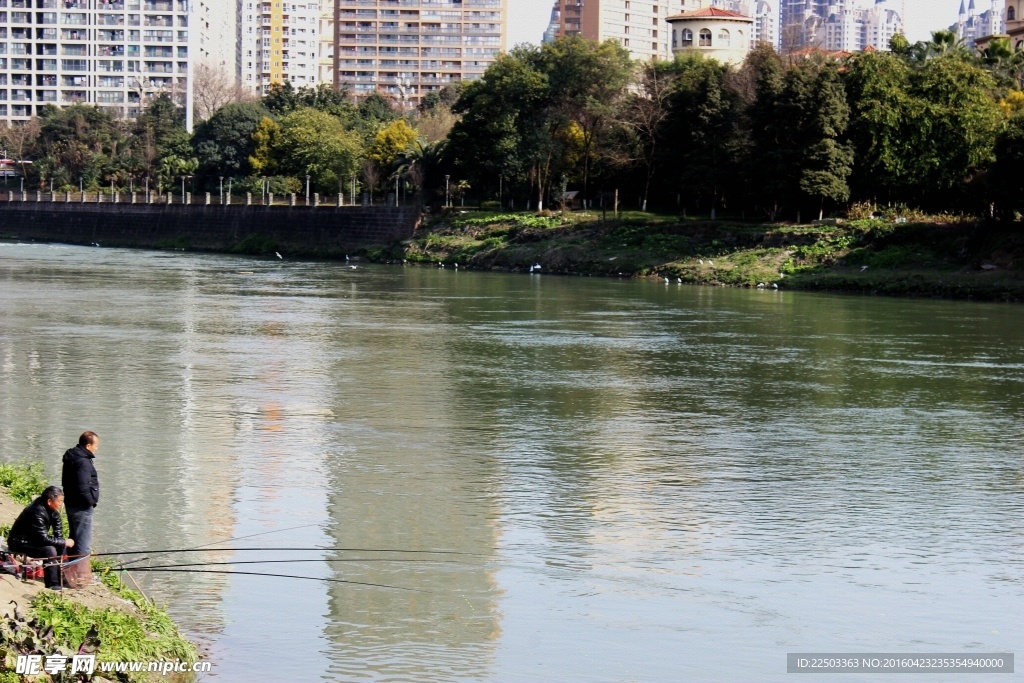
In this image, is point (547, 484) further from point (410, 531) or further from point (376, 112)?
point (376, 112)

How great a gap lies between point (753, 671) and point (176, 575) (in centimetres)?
503

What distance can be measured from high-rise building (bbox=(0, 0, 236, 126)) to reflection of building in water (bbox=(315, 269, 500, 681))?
118 meters

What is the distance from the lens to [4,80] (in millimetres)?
134500

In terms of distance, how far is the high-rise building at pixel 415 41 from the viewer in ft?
495

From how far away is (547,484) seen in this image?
1576cm

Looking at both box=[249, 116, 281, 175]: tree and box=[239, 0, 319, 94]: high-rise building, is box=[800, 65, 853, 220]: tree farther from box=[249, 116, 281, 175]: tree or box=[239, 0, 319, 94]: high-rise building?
box=[239, 0, 319, 94]: high-rise building

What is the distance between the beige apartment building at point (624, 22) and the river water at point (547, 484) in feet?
370

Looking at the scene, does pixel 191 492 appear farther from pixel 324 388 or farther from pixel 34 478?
pixel 324 388

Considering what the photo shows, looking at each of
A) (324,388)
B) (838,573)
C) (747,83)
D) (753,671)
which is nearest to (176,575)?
(753,671)

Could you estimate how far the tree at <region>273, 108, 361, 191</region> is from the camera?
255ft

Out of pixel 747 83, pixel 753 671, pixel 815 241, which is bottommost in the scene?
pixel 753 671

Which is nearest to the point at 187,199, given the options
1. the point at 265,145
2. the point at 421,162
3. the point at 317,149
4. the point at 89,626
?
the point at 265,145

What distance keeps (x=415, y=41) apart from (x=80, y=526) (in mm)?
146908

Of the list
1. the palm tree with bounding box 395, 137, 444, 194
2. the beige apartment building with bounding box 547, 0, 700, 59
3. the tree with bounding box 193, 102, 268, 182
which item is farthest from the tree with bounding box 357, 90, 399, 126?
the beige apartment building with bounding box 547, 0, 700, 59
